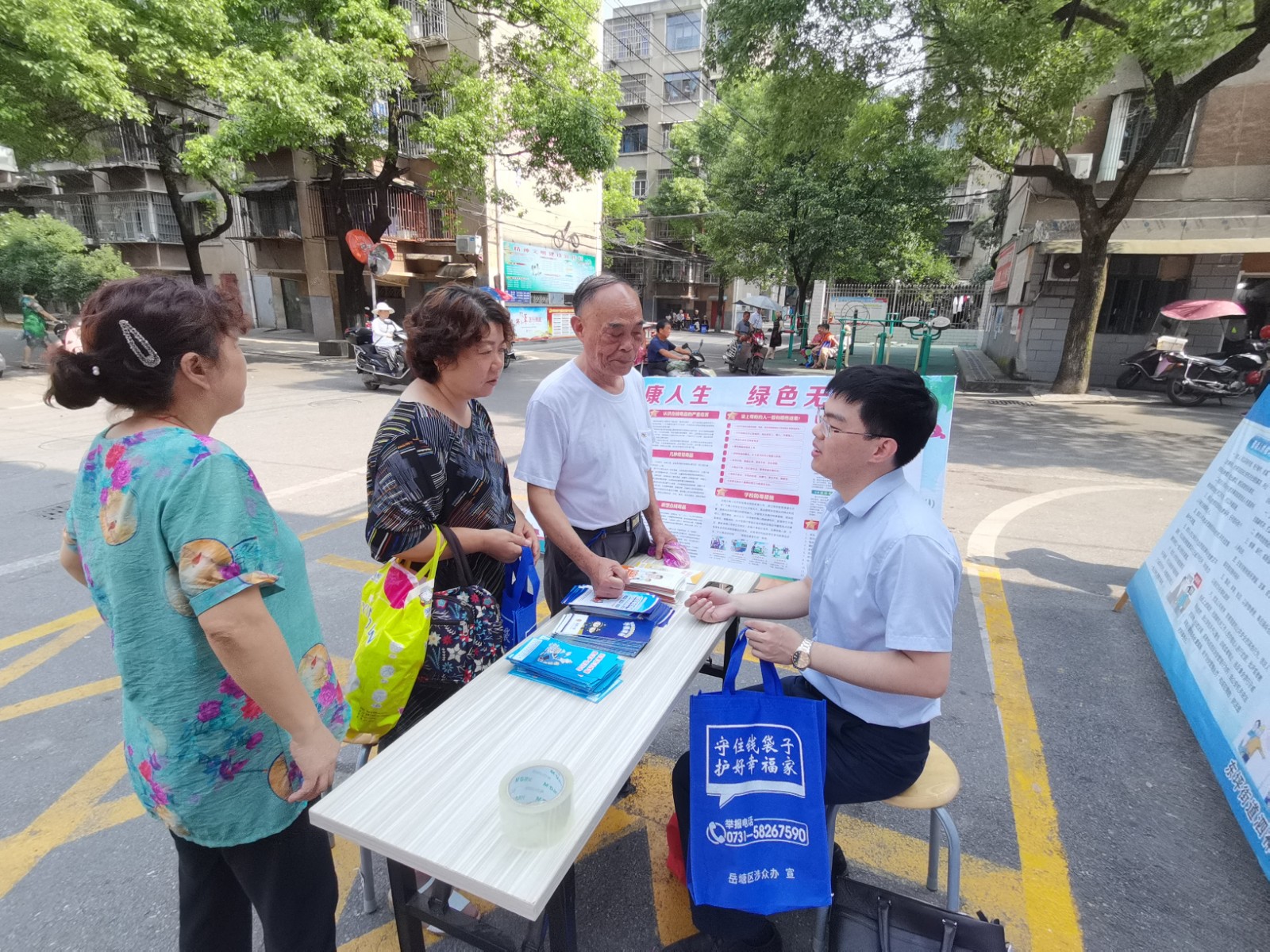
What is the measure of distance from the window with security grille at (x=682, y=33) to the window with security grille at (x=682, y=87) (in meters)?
1.42

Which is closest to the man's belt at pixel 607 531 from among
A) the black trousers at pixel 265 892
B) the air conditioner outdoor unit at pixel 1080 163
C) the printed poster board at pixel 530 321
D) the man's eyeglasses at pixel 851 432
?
the man's eyeglasses at pixel 851 432

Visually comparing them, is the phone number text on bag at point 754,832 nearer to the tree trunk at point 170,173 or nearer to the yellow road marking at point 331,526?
the yellow road marking at point 331,526

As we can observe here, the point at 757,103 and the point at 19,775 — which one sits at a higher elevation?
the point at 757,103

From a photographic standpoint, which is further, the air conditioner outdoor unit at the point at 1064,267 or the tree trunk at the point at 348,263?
the tree trunk at the point at 348,263

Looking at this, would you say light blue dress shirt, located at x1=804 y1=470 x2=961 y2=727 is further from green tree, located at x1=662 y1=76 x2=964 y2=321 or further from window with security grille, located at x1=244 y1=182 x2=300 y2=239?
window with security grille, located at x1=244 y1=182 x2=300 y2=239

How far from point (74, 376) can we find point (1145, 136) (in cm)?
1681

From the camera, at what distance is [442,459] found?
1730 mm

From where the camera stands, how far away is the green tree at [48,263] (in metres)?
17.6

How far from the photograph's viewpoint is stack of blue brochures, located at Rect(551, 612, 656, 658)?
1.75 meters


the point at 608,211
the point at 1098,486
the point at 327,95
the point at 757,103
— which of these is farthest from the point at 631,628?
the point at 608,211

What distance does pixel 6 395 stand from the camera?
987 centimetres

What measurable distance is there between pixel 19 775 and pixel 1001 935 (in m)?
3.36

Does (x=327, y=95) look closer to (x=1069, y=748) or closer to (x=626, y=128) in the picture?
(x=1069, y=748)

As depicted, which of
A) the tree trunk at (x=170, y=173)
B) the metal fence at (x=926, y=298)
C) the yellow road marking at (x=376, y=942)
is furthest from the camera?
the metal fence at (x=926, y=298)
